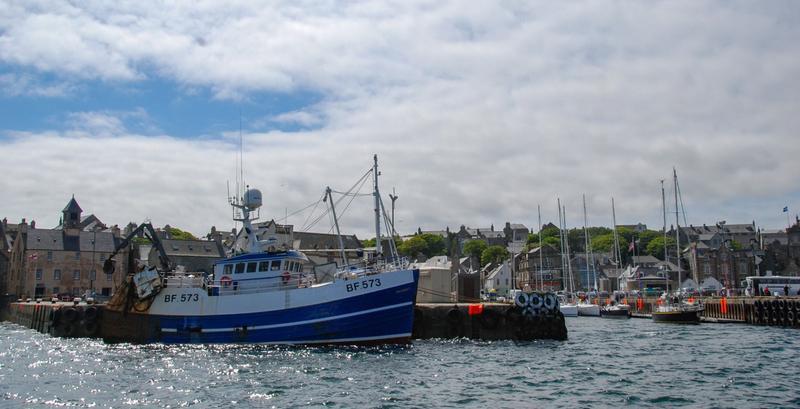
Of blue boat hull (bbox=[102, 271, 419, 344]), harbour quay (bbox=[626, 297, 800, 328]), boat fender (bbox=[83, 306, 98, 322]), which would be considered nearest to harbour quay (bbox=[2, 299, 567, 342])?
boat fender (bbox=[83, 306, 98, 322])

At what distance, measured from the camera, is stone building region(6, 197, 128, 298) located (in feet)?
295

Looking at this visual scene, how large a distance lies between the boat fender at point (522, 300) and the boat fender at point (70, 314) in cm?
2953

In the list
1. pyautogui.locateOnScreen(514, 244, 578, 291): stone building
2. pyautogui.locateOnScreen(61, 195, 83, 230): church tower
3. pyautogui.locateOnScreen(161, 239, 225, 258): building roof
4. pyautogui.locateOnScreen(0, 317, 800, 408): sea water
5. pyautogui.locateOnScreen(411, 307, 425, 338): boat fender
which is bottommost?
pyautogui.locateOnScreen(0, 317, 800, 408): sea water

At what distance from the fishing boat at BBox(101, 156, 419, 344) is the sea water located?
3.39 ft

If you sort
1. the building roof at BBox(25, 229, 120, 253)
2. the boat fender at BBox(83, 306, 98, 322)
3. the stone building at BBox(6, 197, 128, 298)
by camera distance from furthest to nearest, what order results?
the building roof at BBox(25, 229, 120, 253)
the stone building at BBox(6, 197, 128, 298)
the boat fender at BBox(83, 306, 98, 322)

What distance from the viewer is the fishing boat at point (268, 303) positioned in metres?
35.5

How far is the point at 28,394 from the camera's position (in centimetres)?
2336

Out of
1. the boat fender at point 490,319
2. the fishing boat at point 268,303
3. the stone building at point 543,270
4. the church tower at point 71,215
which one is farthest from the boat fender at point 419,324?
the stone building at point 543,270

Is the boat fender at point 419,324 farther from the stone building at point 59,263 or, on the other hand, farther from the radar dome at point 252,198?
the stone building at point 59,263

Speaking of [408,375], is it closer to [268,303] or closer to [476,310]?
[268,303]

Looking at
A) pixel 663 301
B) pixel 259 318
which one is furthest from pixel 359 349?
pixel 663 301

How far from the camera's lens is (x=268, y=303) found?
1432 inches

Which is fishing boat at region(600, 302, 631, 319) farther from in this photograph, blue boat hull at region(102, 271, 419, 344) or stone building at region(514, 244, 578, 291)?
stone building at region(514, 244, 578, 291)

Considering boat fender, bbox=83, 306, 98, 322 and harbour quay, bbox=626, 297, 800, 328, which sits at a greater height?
boat fender, bbox=83, 306, 98, 322
